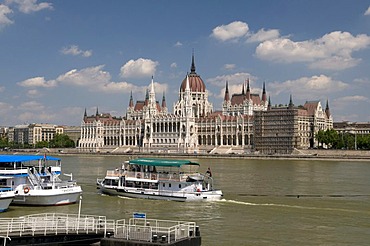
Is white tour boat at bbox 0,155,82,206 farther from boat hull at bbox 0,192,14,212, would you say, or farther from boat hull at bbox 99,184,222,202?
boat hull at bbox 99,184,222,202

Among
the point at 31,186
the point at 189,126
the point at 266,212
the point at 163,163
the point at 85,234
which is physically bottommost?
the point at 266,212

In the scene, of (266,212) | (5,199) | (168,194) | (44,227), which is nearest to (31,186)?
(5,199)

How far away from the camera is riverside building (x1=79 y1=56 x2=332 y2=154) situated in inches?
5950

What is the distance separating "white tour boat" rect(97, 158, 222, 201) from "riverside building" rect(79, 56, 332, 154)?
99.9 m

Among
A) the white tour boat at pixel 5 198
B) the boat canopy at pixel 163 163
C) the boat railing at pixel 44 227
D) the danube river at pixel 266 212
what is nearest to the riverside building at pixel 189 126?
the danube river at pixel 266 212

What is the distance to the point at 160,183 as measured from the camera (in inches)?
1543

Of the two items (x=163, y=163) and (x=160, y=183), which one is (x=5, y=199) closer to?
(x=160, y=183)

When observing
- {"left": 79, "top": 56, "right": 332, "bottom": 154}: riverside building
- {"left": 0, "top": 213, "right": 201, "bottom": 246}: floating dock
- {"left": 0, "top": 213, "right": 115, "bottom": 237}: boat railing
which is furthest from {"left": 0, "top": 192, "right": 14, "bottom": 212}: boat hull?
{"left": 79, "top": 56, "right": 332, "bottom": 154}: riverside building

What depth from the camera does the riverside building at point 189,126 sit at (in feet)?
496

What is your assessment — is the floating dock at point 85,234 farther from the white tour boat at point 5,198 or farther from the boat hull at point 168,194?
the boat hull at point 168,194

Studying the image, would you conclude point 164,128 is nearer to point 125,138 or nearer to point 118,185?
point 125,138

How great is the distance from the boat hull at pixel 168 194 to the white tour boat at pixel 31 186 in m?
5.26

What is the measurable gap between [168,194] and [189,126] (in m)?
122

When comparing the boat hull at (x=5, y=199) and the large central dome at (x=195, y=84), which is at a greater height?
the large central dome at (x=195, y=84)
